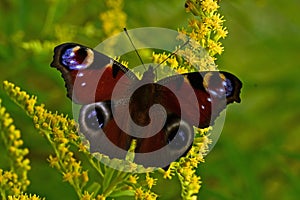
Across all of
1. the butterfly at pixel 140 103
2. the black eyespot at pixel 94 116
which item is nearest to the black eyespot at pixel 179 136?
the butterfly at pixel 140 103

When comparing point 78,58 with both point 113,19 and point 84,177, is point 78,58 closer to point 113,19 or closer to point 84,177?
point 84,177

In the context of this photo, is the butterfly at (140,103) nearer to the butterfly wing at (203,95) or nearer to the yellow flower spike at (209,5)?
the butterfly wing at (203,95)

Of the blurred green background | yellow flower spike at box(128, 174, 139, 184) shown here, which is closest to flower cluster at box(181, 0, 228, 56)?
yellow flower spike at box(128, 174, 139, 184)

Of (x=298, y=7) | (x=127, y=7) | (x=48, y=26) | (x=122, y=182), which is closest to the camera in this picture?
(x=122, y=182)

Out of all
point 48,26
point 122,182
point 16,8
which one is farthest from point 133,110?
point 16,8

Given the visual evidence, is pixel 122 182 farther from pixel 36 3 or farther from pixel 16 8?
pixel 36 3

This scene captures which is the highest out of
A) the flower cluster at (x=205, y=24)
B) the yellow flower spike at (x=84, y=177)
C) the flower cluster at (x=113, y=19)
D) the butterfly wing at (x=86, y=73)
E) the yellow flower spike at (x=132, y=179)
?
the flower cluster at (x=113, y=19)

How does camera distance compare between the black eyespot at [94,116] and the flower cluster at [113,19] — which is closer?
the black eyespot at [94,116]
